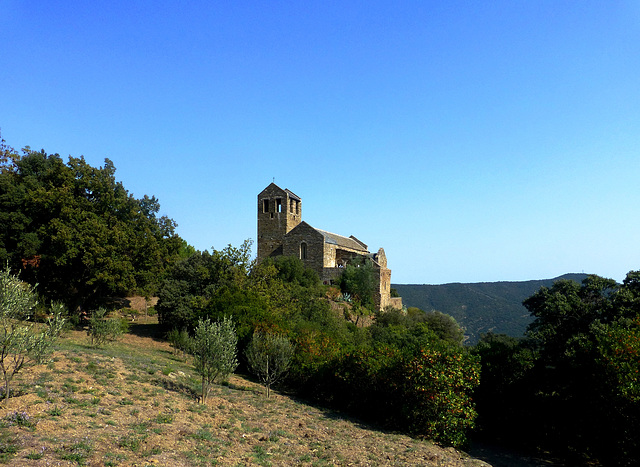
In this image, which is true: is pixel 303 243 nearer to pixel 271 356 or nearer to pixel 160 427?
pixel 271 356

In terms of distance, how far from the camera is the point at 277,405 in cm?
1653

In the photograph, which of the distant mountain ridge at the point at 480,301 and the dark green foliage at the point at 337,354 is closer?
the dark green foliage at the point at 337,354

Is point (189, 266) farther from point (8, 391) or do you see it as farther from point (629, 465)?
point (629, 465)

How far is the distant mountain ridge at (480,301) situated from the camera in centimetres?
10431

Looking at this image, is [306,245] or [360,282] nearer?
[360,282]

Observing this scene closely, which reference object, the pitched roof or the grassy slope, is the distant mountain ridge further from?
the grassy slope

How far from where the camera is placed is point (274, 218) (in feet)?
181

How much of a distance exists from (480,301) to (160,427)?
123 meters

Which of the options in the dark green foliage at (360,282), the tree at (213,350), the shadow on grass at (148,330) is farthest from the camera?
the dark green foliage at (360,282)

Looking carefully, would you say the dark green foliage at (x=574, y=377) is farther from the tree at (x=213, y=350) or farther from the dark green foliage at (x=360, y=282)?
the dark green foliage at (x=360, y=282)

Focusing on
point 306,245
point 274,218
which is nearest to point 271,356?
point 306,245

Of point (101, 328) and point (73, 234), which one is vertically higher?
point (73, 234)

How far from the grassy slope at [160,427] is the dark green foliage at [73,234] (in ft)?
42.4

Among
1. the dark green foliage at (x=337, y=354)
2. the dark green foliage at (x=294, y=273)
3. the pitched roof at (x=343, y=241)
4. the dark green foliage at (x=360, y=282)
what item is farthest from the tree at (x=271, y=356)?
the pitched roof at (x=343, y=241)
